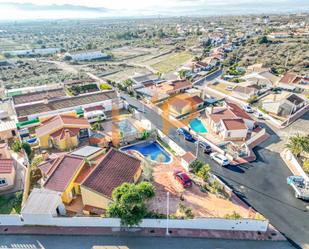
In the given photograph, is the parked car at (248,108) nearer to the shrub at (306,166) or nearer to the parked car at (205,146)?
the parked car at (205,146)

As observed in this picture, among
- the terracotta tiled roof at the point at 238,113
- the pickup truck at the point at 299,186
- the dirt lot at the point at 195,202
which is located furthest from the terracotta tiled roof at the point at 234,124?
the dirt lot at the point at 195,202

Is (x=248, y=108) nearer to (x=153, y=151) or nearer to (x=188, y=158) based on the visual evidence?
(x=153, y=151)

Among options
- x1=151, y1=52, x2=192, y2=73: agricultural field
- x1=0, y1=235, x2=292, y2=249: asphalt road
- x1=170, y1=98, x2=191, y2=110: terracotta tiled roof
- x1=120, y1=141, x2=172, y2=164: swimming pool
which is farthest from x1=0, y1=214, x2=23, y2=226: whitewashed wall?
x1=151, y1=52, x2=192, y2=73: agricultural field

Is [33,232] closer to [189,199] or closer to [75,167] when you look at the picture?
[75,167]

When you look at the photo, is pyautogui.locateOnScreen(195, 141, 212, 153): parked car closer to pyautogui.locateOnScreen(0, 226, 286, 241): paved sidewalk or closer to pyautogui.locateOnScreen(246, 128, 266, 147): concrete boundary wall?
pyautogui.locateOnScreen(246, 128, 266, 147): concrete boundary wall

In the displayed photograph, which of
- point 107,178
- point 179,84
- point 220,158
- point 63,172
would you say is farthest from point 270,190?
point 179,84

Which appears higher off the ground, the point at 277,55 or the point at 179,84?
the point at 277,55

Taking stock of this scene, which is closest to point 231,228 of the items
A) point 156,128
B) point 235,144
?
point 235,144
